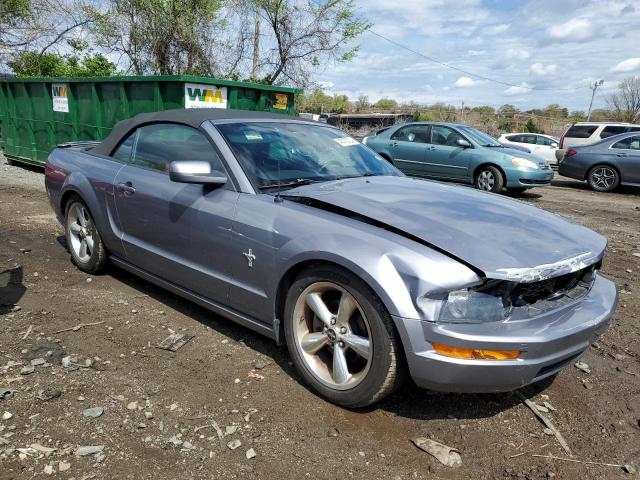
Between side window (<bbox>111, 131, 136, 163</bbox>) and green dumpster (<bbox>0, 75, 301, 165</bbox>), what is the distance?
326cm

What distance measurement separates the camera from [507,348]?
2293mm

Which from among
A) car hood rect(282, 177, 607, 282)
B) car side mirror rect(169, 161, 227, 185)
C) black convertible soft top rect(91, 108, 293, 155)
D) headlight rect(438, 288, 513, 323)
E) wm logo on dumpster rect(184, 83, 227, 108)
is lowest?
headlight rect(438, 288, 513, 323)

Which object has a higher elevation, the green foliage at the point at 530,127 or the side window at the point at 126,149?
the side window at the point at 126,149

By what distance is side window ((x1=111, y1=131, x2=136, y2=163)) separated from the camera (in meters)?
4.14

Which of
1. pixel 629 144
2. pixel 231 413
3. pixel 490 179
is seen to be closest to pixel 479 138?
pixel 490 179

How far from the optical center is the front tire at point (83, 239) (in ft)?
14.5

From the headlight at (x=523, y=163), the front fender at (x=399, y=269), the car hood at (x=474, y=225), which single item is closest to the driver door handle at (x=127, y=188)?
the car hood at (x=474, y=225)

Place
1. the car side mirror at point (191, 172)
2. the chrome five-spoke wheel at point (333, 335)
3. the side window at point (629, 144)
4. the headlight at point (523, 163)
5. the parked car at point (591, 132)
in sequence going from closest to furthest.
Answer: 1. the chrome five-spoke wheel at point (333, 335)
2. the car side mirror at point (191, 172)
3. the headlight at point (523, 163)
4. the side window at point (629, 144)
5. the parked car at point (591, 132)

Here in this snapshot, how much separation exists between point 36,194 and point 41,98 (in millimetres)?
2716

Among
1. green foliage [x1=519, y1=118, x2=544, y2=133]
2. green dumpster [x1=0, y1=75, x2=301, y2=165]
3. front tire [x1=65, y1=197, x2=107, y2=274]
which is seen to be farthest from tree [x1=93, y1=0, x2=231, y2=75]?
green foliage [x1=519, y1=118, x2=544, y2=133]

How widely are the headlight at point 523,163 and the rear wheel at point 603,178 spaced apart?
301cm

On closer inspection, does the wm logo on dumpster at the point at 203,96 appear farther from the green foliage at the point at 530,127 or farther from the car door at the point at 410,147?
the green foliage at the point at 530,127

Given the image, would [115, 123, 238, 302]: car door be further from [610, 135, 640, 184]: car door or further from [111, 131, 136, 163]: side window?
[610, 135, 640, 184]: car door

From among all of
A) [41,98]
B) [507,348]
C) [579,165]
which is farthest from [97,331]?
Answer: [579,165]
